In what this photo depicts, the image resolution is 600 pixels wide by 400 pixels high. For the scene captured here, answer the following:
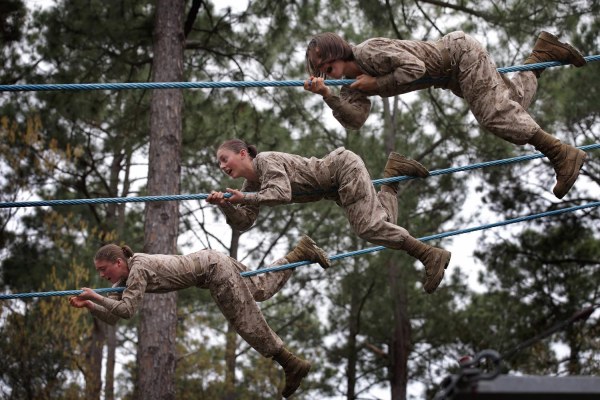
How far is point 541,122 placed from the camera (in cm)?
1414

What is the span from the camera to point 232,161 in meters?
5.72

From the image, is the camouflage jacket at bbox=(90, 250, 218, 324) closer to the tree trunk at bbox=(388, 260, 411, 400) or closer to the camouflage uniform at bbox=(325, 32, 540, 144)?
the camouflage uniform at bbox=(325, 32, 540, 144)

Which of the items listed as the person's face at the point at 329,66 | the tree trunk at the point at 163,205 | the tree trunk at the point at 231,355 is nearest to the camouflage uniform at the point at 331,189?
the person's face at the point at 329,66

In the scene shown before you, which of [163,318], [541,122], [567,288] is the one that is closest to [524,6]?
[541,122]

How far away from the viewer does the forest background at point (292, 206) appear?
1235 centimetres

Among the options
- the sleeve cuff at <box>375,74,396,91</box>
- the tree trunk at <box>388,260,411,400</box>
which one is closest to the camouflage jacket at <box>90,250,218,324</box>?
the sleeve cuff at <box>375,74,396,91</box>

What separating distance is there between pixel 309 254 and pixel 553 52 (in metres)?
1.73

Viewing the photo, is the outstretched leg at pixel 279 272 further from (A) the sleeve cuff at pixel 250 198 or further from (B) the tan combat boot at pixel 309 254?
(A) the sleeve cuff at pixel 250 198

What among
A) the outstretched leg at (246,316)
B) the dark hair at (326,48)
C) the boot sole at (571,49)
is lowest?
the outstretched leg at (246,316)

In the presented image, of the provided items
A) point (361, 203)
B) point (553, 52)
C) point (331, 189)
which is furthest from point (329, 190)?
point (553, 52)

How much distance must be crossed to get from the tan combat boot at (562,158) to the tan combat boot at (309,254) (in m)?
1.30

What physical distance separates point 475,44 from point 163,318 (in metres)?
4.68

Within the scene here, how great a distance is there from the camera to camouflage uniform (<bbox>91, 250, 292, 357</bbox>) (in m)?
5.68

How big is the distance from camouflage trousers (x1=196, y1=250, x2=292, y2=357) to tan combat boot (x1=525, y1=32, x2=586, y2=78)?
1.96 metres
